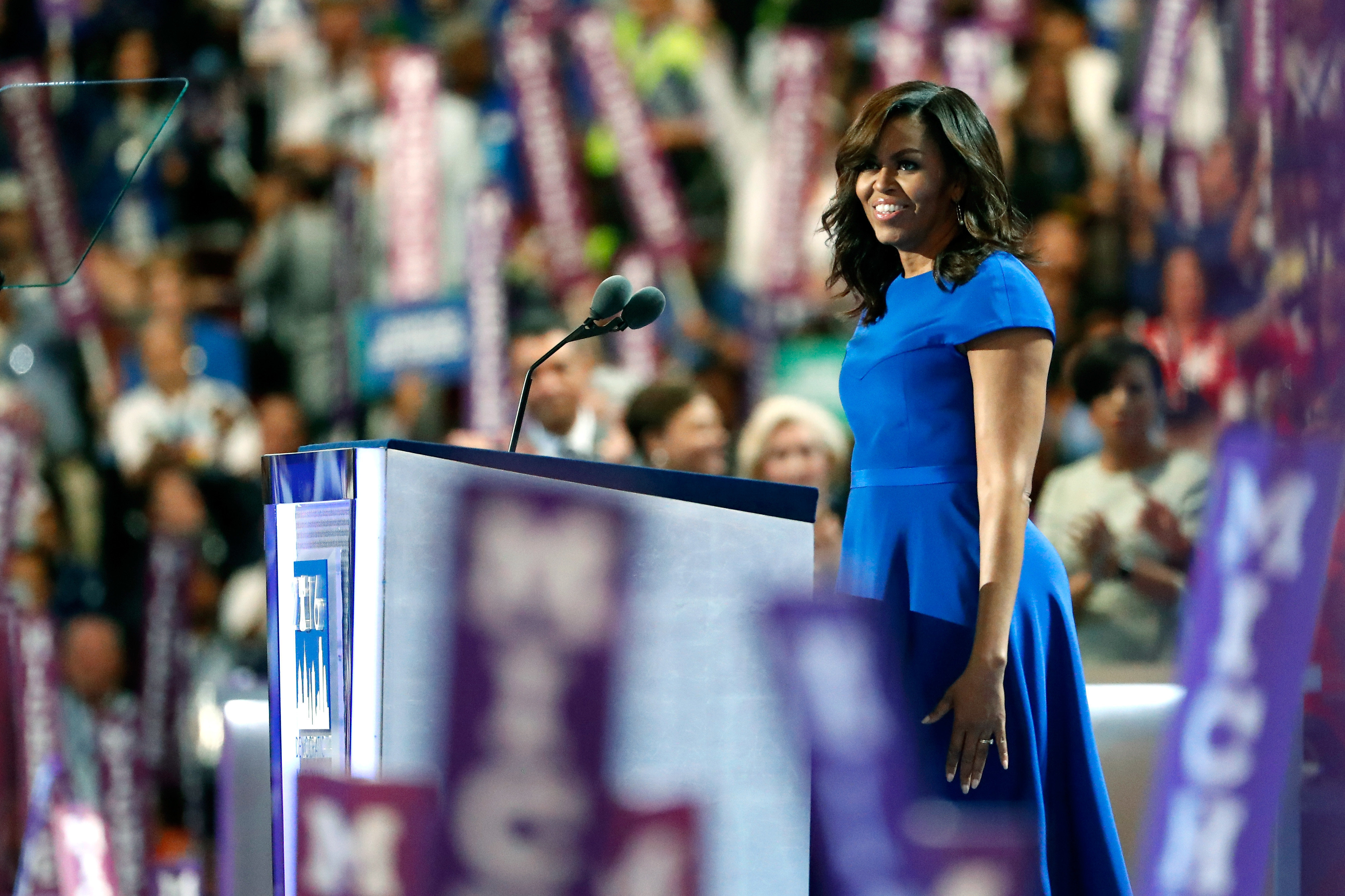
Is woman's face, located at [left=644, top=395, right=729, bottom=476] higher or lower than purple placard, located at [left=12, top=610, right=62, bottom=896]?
higher

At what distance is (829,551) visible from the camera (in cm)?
287

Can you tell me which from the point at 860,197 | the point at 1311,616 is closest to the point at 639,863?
the point at 860,197

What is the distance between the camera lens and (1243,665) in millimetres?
2422

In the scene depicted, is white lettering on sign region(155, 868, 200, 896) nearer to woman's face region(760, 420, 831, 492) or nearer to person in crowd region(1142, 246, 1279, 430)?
woman's face region(760, 420, 831, 492)

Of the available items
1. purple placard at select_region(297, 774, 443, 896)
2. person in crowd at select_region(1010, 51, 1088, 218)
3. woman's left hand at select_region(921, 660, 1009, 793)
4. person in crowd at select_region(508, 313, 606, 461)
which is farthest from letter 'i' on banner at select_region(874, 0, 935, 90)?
purple placard at select_region(297, 774, 443, 896)

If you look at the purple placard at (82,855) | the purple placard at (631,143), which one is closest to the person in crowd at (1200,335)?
the purple placard at (631,143)

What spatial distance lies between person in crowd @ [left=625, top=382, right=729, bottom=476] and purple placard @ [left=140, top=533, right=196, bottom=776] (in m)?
1.77

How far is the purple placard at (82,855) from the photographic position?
108 inches

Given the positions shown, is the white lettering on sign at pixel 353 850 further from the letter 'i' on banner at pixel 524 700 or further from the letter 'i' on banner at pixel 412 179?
the letter 'i' on banner at pixel 412 179

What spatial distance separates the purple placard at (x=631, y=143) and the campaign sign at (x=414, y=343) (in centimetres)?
59

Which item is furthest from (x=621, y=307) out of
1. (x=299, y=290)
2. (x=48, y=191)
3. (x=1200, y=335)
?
(x=299, y=290)

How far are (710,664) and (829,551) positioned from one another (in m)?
1.52

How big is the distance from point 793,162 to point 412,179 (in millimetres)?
1135

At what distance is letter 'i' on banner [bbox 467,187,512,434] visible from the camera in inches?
177
